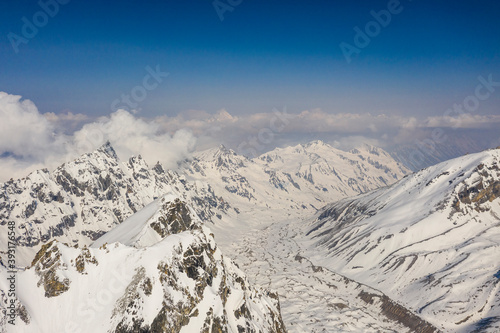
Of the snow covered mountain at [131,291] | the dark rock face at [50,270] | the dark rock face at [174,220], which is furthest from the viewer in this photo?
the dark rock face at [174,220]

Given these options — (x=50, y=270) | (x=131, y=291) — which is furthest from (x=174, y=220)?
(x=131, y=291)

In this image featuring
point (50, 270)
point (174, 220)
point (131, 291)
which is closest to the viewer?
point (131, 291)

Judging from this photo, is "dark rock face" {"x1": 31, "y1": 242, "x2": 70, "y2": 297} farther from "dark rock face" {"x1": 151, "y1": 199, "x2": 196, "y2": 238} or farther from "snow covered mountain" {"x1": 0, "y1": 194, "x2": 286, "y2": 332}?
"dark rock face" {"x1": 151, "y1": 199, "x2": 196, "y2": 238}

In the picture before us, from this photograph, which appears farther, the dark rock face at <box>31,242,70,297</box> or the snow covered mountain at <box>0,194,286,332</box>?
the dark rock face at <box>31,242,70,297</box>

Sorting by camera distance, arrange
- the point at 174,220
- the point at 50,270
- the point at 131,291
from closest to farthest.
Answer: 1. the point at 131,291
2. the point at 50,270
3. the point at 174,220

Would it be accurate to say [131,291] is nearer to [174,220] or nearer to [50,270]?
[50,270]

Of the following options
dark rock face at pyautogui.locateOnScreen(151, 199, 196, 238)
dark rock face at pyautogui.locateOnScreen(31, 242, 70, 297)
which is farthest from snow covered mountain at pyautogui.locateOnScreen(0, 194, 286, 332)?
dark rock face at pyautogui.locateOnScreen(151, 199, 196, 238)

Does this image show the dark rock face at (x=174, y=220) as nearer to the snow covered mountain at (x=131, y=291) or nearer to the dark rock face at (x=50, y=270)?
the snow covered mountain at (x=131, y=291)

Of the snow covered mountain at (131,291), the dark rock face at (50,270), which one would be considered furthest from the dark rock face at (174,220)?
the dark rock face at (50,270)
